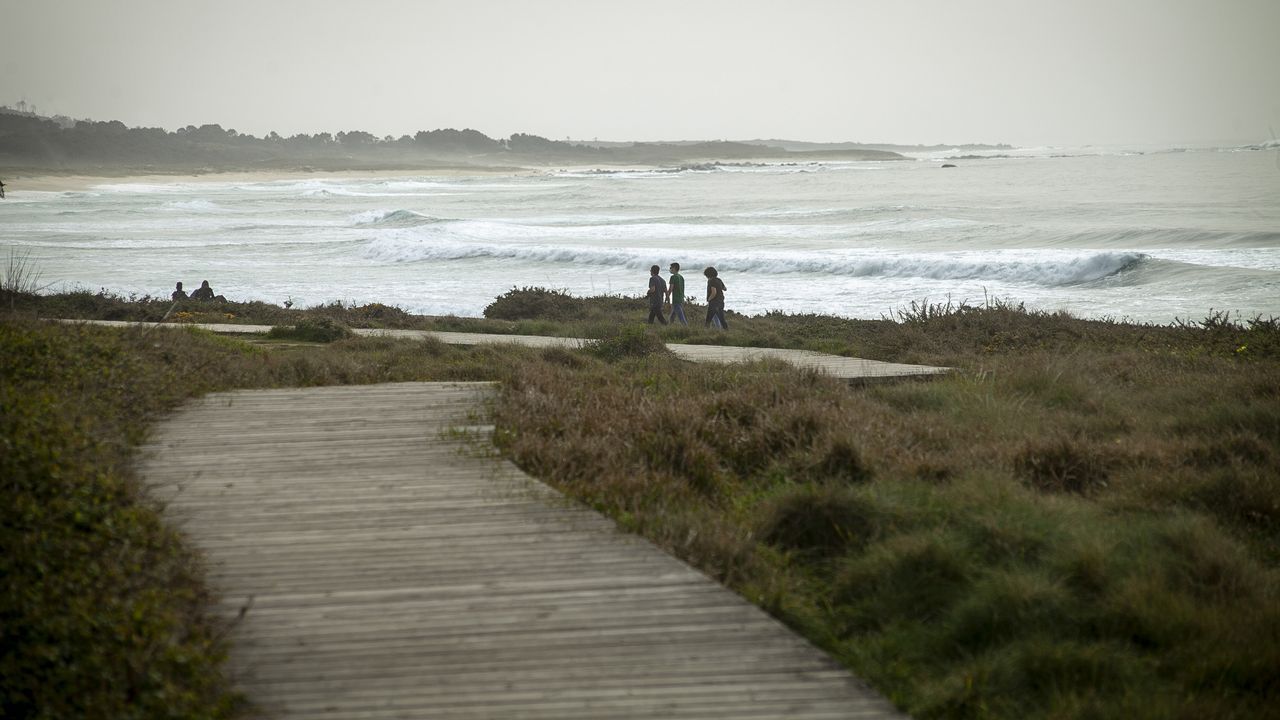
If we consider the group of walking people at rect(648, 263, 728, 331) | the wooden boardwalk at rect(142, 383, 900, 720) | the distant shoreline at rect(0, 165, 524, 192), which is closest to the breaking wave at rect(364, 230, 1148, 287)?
the group of walking people at rect(648, 263, 728, 331)

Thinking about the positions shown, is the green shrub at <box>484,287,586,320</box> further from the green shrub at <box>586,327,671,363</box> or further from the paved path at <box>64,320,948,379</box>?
the green shrub at <box>586,327,671,363</box>

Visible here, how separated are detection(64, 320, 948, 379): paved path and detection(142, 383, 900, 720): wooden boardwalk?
600cm

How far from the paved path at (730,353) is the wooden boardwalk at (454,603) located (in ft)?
19.7

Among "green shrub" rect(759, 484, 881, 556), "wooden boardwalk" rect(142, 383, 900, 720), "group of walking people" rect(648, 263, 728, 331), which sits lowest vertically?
"group of walking people" rect(648, 263, 728, 331)

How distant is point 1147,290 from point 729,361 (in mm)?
24278

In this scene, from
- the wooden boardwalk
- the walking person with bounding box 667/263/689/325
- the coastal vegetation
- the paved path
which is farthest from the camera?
the walking person with bounding box 667/263/689/325

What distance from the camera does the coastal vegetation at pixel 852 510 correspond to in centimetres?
451

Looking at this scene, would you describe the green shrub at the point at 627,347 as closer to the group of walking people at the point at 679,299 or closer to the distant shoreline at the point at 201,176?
the group of walking people at the point at 679,299

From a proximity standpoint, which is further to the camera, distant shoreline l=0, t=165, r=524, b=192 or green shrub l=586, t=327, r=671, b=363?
distant shoreline l=0, t=165, r=524, b=192

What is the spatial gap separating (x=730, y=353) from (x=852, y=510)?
831cm

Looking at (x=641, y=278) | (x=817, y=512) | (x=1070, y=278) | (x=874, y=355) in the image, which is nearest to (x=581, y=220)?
(x=641, y=278)

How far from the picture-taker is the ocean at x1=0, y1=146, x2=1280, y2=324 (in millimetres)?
32844

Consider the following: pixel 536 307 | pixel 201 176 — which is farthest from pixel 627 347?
pixel 201 176

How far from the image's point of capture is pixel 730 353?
15094 mm
